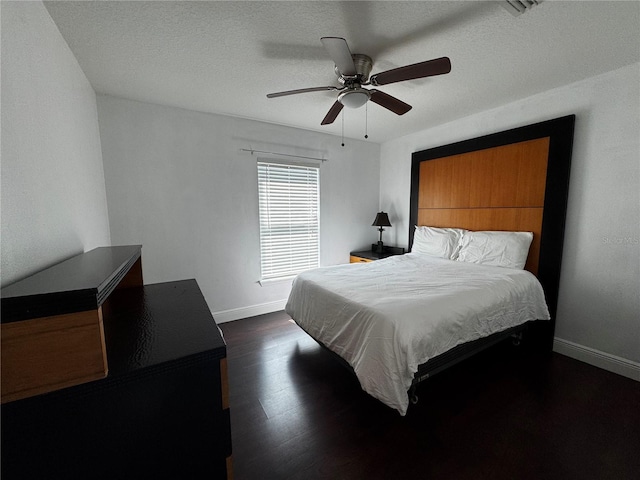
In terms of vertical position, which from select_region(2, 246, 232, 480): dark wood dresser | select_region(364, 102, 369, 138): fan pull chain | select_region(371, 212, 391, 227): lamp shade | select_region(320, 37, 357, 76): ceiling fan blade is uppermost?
select_region(364, 102, 369, 138): fan pull chain

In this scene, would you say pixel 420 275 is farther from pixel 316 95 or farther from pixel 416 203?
pixel 316 95

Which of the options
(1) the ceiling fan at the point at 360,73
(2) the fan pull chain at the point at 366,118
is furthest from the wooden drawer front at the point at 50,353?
(2) the fan pull chain at the point at 366,118

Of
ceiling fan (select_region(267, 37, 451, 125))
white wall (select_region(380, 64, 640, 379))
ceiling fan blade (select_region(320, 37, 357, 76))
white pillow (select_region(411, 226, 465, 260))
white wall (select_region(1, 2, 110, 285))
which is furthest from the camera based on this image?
white pillow (select_region(411, 226, 465, 260))

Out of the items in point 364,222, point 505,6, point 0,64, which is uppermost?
point 505,6

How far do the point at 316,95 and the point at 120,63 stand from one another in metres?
1.55

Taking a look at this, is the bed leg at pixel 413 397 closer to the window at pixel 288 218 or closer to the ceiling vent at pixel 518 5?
the window at pixel 288 218

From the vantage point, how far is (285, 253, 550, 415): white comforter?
1488mm

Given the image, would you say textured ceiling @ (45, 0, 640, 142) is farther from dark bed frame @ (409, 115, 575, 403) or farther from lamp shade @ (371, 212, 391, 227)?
lamp shade @ (371, 212, 391, 227)

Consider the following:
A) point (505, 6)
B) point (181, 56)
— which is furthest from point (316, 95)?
point (505, 6)

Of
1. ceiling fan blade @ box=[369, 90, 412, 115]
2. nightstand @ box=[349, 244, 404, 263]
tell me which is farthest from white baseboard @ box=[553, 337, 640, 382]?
ceiling fan blade @ box=[369, 90, 412, 115]

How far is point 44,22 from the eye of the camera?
4.45 ft

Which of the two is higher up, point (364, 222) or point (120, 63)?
point (120, 63)

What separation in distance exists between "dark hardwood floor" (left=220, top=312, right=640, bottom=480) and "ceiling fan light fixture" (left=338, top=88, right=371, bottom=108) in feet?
7.15

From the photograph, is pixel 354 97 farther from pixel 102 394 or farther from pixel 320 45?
pixel 102 394
